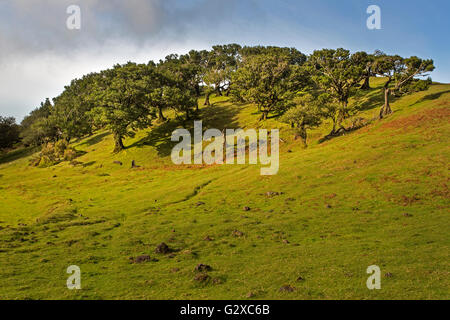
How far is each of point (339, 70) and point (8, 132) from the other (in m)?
136

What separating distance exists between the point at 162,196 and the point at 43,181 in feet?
114

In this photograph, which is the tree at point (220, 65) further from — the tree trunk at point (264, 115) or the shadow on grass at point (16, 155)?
the shadow on grass at point (16, 155)

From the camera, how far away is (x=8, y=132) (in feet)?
416

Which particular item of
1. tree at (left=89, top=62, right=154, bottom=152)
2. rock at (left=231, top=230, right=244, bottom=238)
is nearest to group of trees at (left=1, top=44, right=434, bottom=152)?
tree at (left=89, top=62, right=154, bottom=152)

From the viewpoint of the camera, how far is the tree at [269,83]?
87562 millimetres

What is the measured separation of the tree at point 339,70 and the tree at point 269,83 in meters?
10.9

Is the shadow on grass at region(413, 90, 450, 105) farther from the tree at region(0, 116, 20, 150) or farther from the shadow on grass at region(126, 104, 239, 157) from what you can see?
the tree at region(0, 116, 20, 150)

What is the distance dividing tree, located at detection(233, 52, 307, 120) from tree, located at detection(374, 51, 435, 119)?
79.7 feet

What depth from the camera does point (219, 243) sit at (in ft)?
79.0

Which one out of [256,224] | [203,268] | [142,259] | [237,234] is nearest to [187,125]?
[256,224]

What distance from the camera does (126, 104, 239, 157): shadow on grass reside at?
81.8 metres

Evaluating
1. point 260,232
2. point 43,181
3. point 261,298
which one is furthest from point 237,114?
point 261,298

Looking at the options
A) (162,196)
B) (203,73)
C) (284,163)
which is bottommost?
(162,196)
